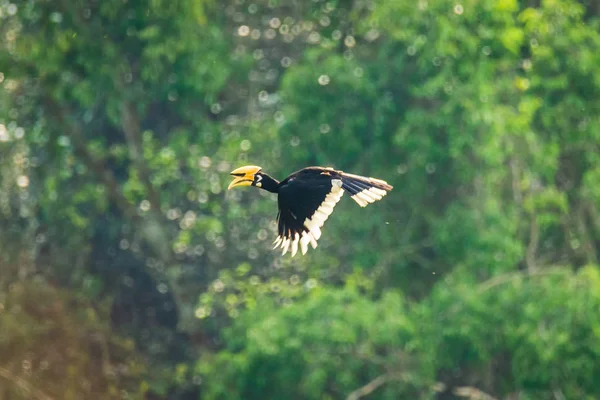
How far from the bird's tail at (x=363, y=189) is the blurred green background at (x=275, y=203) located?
4150 millimetres

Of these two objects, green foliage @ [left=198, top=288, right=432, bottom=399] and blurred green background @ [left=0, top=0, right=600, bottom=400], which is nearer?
green foliage @ [left=198, top=288, right=432, bottom=399]


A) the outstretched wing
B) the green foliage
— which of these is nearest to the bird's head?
the outstretched wing

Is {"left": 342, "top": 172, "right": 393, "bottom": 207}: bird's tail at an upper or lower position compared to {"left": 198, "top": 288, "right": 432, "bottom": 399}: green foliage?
upper

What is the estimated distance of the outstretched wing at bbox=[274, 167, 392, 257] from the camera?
774cm

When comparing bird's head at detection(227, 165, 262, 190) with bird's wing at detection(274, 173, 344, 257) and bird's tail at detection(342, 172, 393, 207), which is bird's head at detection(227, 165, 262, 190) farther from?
bird's tail at detection(342, 172, 393, 207)

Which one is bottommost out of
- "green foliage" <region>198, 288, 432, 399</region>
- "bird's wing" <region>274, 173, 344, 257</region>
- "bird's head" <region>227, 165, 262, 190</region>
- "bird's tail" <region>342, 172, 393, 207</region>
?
"green foliage" <region>198, 288, 432, 399</region>

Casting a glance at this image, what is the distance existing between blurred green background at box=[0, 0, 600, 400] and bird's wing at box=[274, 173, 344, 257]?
159 inches

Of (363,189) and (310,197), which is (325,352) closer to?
(310,197)

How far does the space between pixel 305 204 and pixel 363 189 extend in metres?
0.36

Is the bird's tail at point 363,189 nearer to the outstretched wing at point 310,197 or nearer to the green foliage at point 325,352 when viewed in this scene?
the outstretched wing at point 310,197

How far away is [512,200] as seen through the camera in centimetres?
1361

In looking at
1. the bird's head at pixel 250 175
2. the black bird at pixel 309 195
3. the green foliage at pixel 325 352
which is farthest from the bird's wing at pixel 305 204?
the green foliage at pixel 325 352

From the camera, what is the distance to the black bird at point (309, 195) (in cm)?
770

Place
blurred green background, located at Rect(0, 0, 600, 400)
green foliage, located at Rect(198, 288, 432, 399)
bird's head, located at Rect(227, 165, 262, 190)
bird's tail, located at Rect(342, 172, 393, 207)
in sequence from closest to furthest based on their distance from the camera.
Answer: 1. bird's head, located at Rect(227, 165, 262, 190)
2. bird's tail, located at Rect(342, 172, 393, 207)
3. green foliage, located at Rect(198, 288, 432, 399)
4. blurred green background, located at Rect(0, 0, 600, 400)
